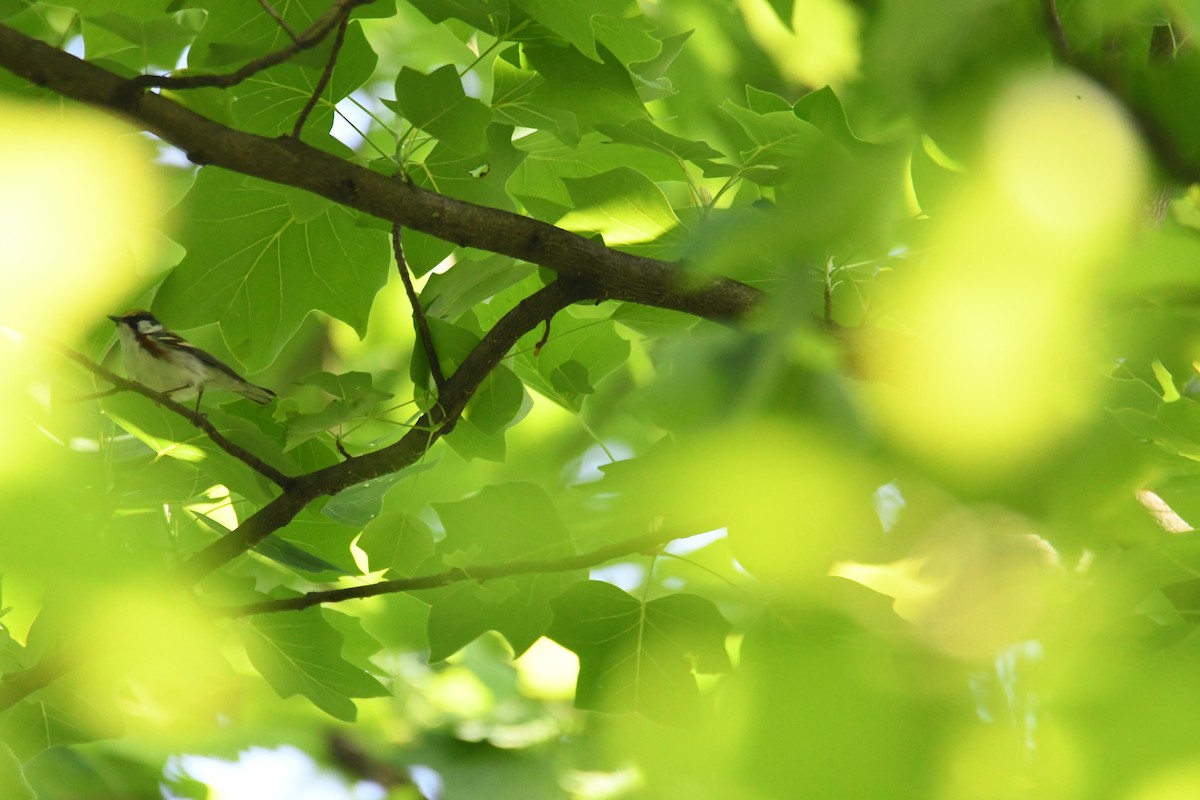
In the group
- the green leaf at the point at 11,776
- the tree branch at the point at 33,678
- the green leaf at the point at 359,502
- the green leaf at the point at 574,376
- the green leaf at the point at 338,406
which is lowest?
the green leaf at the point at 11,776

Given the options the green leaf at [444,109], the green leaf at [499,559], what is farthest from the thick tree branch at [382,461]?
the green leaf at [444,109]

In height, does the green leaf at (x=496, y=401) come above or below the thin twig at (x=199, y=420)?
below

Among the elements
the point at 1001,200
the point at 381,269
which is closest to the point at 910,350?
the point at 1001,200

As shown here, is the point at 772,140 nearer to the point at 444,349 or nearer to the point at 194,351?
the point at 444,349

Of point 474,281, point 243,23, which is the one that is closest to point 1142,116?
point 474,281

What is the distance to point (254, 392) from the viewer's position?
95.0 inches

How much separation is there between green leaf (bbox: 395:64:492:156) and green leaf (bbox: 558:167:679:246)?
0.14 m

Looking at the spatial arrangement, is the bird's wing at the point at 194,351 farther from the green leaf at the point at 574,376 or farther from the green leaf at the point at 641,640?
the green leaf at the point at 641,640

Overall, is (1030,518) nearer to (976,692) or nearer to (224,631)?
(976,692)

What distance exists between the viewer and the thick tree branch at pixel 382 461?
138 cm

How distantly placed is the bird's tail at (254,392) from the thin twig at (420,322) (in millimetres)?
669

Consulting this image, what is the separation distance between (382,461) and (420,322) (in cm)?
20

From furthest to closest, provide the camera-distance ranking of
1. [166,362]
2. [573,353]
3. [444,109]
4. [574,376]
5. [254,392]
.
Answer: [166,362] < [254,392] < [573,353] < [574,376] < [444,109]

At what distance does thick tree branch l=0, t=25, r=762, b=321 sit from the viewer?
987mm
